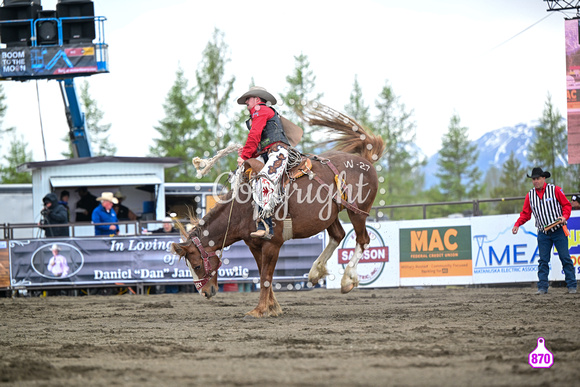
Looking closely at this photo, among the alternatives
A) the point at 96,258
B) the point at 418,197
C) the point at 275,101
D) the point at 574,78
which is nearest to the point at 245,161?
the point at 275,101

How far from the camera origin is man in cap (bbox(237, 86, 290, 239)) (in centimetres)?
789

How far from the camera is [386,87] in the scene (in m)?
41.5

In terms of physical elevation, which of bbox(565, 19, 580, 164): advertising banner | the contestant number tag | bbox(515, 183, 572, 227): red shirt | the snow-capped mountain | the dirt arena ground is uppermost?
the snow-capped mountain

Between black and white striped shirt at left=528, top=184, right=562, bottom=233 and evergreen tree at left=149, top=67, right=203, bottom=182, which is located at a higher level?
evergreen tree at left=149, top=67, right=203, bottom=182

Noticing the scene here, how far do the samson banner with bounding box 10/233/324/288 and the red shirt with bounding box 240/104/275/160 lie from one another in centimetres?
683

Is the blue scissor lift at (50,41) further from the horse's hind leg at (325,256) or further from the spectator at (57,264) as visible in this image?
the horse's hind leg at (325,256)

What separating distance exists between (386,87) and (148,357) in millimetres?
38099

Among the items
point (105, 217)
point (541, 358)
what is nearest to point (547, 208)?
point (541, 358)

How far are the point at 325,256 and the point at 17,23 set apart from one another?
55.7 ft

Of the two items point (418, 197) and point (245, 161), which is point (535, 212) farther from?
point (418, 197)

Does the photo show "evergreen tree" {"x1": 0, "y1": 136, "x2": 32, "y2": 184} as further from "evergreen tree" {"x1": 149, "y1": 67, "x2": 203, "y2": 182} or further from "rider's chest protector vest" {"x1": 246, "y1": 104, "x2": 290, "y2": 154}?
"rider's chest protector vest" {"x1": 246, "y1": 104, "x2": 290, "y2": 154}

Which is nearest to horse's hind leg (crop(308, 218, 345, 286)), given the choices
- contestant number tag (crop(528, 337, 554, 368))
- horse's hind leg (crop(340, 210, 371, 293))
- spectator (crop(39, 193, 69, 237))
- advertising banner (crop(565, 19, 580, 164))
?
horse's hind leg (crop(340, 210, 371, 293))

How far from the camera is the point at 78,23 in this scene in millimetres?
21484

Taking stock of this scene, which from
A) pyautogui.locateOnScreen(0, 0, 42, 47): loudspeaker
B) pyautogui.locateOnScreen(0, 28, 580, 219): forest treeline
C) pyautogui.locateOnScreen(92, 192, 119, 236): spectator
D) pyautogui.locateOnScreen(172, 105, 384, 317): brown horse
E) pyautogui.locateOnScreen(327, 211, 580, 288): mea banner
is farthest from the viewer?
pyautogui.locateOnScreen(0, 28, 580, 219): forest treeline
